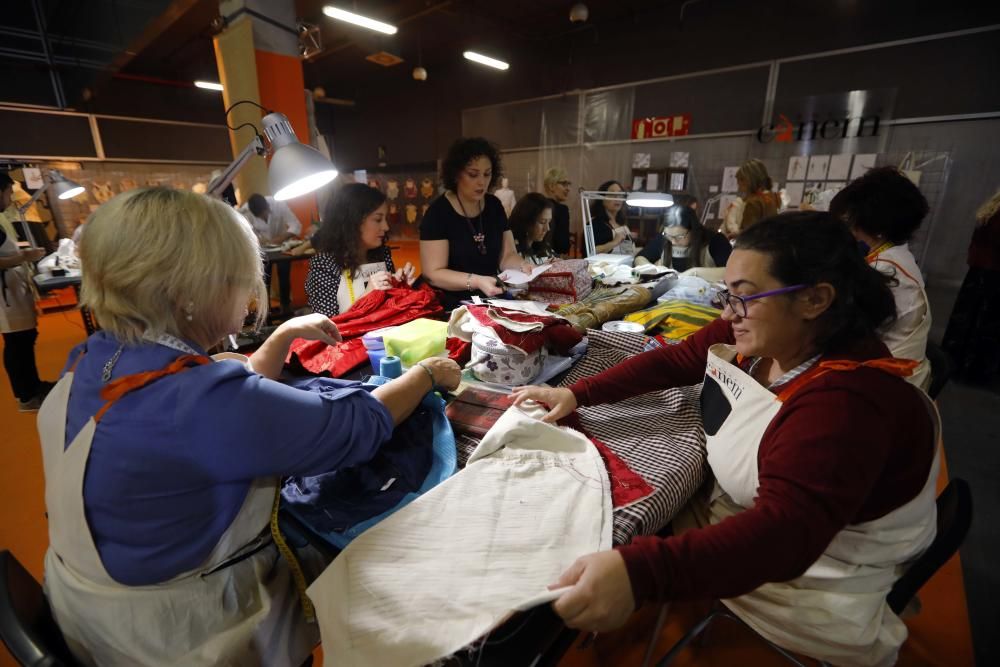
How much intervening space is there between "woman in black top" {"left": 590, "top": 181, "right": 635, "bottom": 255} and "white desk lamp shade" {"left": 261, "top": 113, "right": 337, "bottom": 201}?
3412 millimetres

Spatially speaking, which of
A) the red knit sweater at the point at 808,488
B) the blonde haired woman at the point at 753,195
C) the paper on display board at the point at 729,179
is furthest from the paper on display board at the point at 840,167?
the red knit sweater at the point at 808,488

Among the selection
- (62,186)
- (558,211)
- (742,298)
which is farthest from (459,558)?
(62,186)

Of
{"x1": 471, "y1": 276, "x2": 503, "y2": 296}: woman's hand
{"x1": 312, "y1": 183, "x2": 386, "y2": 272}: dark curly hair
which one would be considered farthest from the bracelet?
{"x1": 312, "y1": 183, "x2": 386, "y2": 272}: dark curly hair

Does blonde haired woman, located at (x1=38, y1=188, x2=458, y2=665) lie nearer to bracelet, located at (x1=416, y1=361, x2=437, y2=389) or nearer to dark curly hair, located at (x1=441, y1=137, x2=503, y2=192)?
bracelet, located at (x1=416, y1=361, x2=437, y2=389)

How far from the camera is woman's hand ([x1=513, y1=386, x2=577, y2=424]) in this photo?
1420mm

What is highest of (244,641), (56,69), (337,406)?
(56,69)

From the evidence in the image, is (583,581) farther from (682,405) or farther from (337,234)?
(337,234)

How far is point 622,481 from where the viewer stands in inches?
45.1

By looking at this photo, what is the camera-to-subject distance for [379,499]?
3.61 ft

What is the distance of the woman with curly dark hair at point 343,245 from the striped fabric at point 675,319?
1527mm

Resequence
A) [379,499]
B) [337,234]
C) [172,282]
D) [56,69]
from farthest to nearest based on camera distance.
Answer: [56,69] → [337,234] → [379,499] → [172,282]

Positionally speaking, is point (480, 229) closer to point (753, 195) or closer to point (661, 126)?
point (753, 195)

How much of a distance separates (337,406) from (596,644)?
5.30ft

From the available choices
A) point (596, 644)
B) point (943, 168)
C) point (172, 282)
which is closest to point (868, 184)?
point (596, 644)
